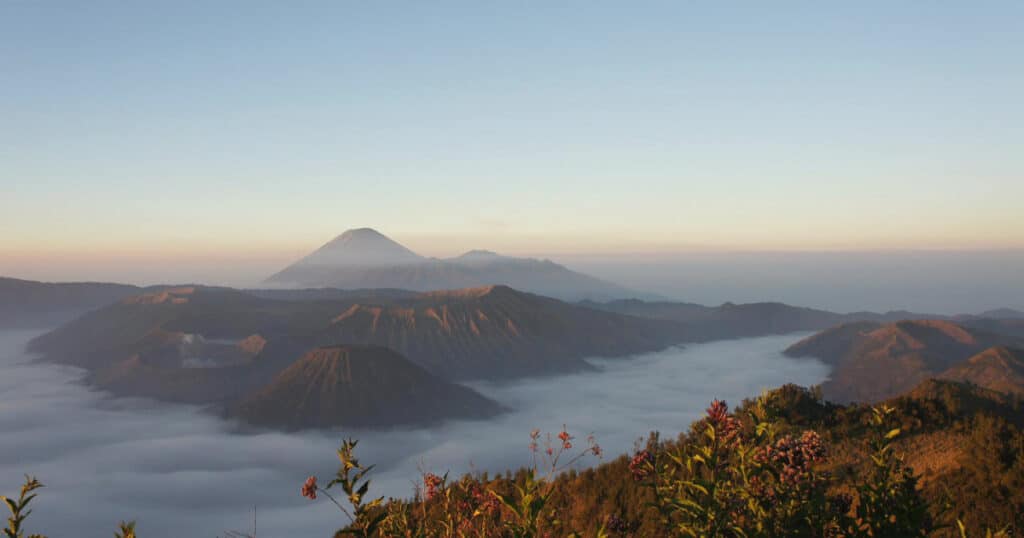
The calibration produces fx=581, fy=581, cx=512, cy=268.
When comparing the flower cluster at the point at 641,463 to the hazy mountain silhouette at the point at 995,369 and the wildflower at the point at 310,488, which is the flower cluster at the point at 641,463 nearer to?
the wildflower at the point at 310,488

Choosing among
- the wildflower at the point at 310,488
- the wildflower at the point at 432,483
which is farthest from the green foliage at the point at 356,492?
the wildflower at the point at 432,483

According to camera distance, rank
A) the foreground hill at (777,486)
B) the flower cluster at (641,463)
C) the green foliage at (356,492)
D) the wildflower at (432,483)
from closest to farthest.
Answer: the green foliage at (356,492)
the foreground hill at (777,486)
the flower cluster at (641,463)
the wildflower at (432,483)

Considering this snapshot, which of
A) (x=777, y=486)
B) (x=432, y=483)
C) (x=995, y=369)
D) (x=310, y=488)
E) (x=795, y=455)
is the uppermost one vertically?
(x=795, y=455)

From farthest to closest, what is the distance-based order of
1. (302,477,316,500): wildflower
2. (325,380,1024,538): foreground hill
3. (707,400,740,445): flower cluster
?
(302,477,316,500): wildflower → (707,400,740,445): flower cluster → (325,380,1024,538): foreground hill

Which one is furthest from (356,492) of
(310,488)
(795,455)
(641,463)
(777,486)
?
(795,455)

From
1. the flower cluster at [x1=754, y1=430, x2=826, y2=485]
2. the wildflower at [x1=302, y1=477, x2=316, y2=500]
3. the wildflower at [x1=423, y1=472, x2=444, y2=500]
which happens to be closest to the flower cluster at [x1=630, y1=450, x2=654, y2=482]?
the flower cluster at [x1=754, y1=430, x2=826, y2=485]

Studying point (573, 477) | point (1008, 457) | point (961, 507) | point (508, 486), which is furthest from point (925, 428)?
point (508, 486)

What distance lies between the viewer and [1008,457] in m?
12.5

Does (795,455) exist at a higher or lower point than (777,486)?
higher

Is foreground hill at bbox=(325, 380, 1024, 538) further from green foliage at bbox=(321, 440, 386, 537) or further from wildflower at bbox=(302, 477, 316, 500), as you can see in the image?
wildflower at bbox=(302, 477, 316, 500)

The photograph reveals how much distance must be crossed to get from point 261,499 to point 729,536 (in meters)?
197

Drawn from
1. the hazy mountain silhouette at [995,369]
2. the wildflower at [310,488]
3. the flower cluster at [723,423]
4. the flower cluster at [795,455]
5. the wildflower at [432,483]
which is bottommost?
the hazy mountain silhouette at [995,369]

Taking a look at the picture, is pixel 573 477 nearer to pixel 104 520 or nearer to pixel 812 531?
pixel 812 531

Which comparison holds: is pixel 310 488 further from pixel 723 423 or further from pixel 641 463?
pixel 723 423
